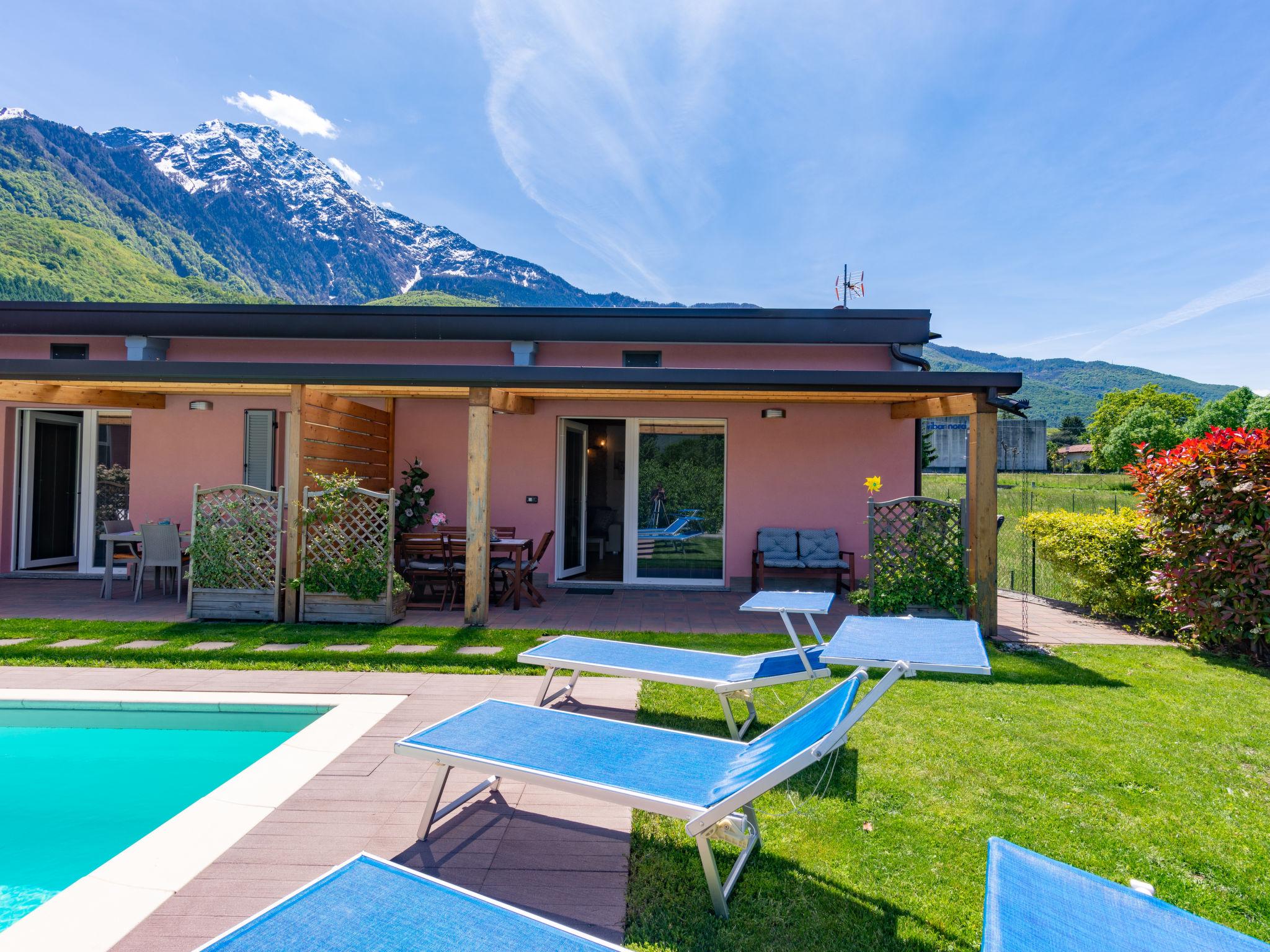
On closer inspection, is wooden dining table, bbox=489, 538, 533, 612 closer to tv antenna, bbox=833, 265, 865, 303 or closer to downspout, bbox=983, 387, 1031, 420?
downspout, bbox=983, 387, 1031, 420

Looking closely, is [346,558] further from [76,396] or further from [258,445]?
[76,396]

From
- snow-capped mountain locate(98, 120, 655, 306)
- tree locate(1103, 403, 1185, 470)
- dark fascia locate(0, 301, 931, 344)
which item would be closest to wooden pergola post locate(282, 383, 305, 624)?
dark fascia locate(0, 301, 931, 344)

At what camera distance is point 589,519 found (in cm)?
1197

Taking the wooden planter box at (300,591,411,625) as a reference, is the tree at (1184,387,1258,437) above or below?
above

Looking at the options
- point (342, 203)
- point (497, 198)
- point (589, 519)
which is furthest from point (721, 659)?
point (342, 203)

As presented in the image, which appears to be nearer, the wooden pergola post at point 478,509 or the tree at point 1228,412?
the wooden pergola post at point 478,509

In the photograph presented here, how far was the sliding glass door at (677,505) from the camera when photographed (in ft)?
32.9

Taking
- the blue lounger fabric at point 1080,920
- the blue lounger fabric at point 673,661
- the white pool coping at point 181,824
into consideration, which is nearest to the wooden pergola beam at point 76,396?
the white pool coping at point 181,824

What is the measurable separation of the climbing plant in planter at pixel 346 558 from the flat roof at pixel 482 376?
120 cm

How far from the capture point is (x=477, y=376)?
275 inches

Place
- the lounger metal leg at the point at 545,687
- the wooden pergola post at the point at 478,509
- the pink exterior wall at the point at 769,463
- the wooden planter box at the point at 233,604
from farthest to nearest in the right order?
the pink exterior wall at the point at 769,463 → the wooden planter box at the point at 233,604 → the wooden pergola post at the point at 478,509 → the lounger metal leg at the point at 545,687

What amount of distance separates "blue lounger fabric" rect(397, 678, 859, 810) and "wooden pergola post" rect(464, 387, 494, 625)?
3.89 meters

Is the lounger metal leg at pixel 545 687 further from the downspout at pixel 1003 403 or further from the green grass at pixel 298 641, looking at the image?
the downspout at pixel 1003 403

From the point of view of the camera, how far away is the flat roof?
6.83 m
